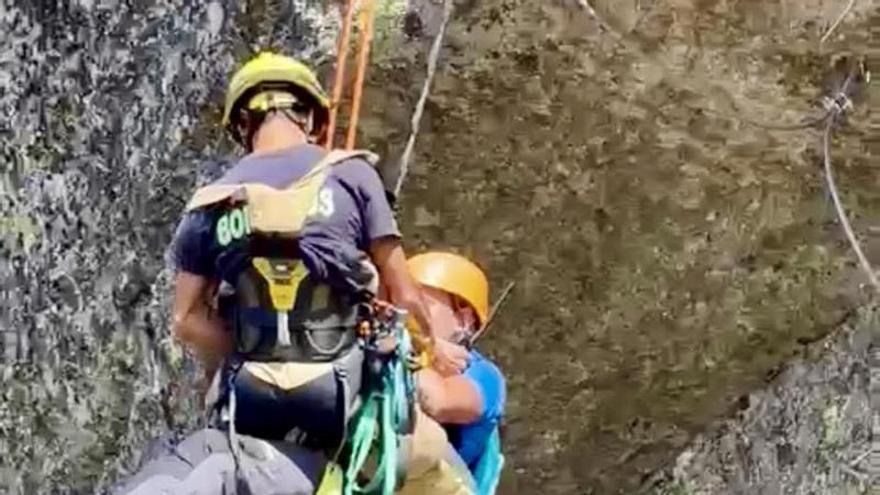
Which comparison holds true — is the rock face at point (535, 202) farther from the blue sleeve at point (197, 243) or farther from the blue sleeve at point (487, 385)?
the blue sleeve at point (197, 243)

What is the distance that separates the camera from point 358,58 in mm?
5844

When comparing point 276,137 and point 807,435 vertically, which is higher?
point 276,137

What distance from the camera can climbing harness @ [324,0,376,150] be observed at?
18.6 feet

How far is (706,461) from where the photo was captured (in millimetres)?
6426

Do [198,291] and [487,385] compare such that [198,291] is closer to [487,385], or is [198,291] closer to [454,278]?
[487,385]

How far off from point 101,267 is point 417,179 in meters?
1.08

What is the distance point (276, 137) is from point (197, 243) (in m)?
0.31

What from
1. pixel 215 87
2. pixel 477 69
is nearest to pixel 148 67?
pixel 215 87

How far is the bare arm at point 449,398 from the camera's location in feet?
15.7

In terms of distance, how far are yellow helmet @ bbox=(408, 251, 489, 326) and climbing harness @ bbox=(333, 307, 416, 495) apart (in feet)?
2.72

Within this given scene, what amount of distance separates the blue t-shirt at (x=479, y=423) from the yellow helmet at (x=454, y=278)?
0.30 meters

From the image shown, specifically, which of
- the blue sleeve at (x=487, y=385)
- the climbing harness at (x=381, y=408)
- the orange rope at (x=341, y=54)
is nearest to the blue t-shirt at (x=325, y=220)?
the climbing harness at (x=381, y=408)

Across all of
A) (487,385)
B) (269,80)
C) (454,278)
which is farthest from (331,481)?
(454,278)

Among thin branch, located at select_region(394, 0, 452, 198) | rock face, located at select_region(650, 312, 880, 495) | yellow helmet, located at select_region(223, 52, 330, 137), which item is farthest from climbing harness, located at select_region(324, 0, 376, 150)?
rock face, located at select_region(650, 312, 880, 495)
